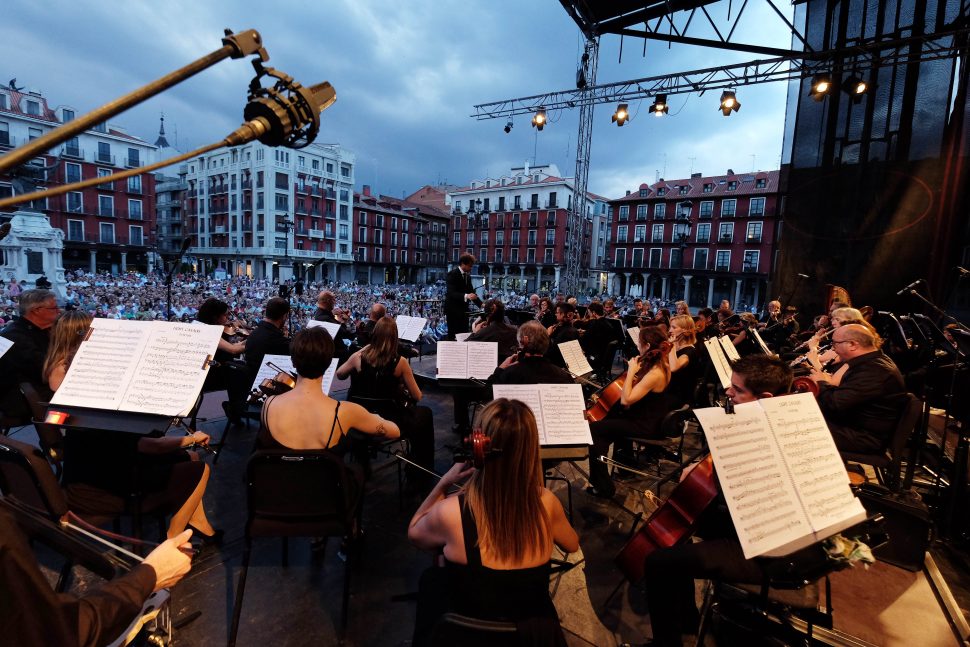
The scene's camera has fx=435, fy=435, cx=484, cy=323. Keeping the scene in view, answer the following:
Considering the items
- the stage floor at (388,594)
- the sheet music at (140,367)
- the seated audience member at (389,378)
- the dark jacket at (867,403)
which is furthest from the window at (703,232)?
the sheet music at (140,367)

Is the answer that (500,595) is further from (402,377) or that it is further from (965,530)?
(965,530)

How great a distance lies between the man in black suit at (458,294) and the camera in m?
7.21

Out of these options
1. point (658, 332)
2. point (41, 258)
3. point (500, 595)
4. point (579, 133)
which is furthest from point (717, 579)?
point (41, 258)

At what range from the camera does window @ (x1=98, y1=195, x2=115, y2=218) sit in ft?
126

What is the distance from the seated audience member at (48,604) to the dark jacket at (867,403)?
178 inches

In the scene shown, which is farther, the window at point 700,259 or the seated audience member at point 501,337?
the window at point 700,259

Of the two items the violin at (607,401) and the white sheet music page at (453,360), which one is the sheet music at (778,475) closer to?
the violin at (607,401)

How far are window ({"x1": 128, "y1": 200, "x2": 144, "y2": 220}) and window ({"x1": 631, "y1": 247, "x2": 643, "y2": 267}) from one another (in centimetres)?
4885

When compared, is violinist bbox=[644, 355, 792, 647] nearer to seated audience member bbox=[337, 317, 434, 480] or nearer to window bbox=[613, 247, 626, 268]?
seated audience member bbox=[337, 317, 434, 480]

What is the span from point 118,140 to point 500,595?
53.4 meters

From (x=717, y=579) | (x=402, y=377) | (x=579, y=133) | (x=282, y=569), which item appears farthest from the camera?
(x=579, y=133)

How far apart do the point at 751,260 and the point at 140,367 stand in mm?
46180

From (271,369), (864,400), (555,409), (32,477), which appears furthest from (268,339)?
(864,400)

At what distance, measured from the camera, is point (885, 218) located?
388 inches
